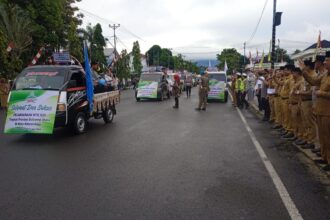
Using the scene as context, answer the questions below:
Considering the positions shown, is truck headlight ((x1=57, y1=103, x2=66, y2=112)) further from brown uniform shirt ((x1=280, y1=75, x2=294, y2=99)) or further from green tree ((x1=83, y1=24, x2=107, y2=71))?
green tree ((x1=83, y1=24, x2=107, y2=71))

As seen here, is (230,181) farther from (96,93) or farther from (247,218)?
(96,93)

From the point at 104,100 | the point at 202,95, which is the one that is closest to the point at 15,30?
the point at 202,95

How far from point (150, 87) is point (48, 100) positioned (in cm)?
1536

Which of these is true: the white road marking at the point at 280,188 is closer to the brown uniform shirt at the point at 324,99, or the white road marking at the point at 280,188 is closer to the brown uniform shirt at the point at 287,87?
the brown uniform shirt at the point at 324,99

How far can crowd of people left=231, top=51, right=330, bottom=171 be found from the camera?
7.21m

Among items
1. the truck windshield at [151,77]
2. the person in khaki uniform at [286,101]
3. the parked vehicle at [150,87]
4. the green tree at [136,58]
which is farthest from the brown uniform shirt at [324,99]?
the green tree at [136,58]

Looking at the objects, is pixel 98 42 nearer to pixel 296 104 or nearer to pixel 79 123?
pixel 79 123

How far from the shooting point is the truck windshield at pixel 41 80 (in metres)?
10.4

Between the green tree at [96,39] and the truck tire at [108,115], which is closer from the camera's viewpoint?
the truck tire at [108,115]

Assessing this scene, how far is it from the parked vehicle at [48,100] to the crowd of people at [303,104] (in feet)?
18.2

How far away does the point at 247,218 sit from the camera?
4.72 m

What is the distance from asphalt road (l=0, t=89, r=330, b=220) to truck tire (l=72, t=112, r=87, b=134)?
10.6 inches

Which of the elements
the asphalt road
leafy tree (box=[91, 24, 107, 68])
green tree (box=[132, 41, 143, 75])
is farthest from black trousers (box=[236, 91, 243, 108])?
green tree (box=[132, 41, 143, 75])

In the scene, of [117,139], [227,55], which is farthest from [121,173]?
[227,55]
